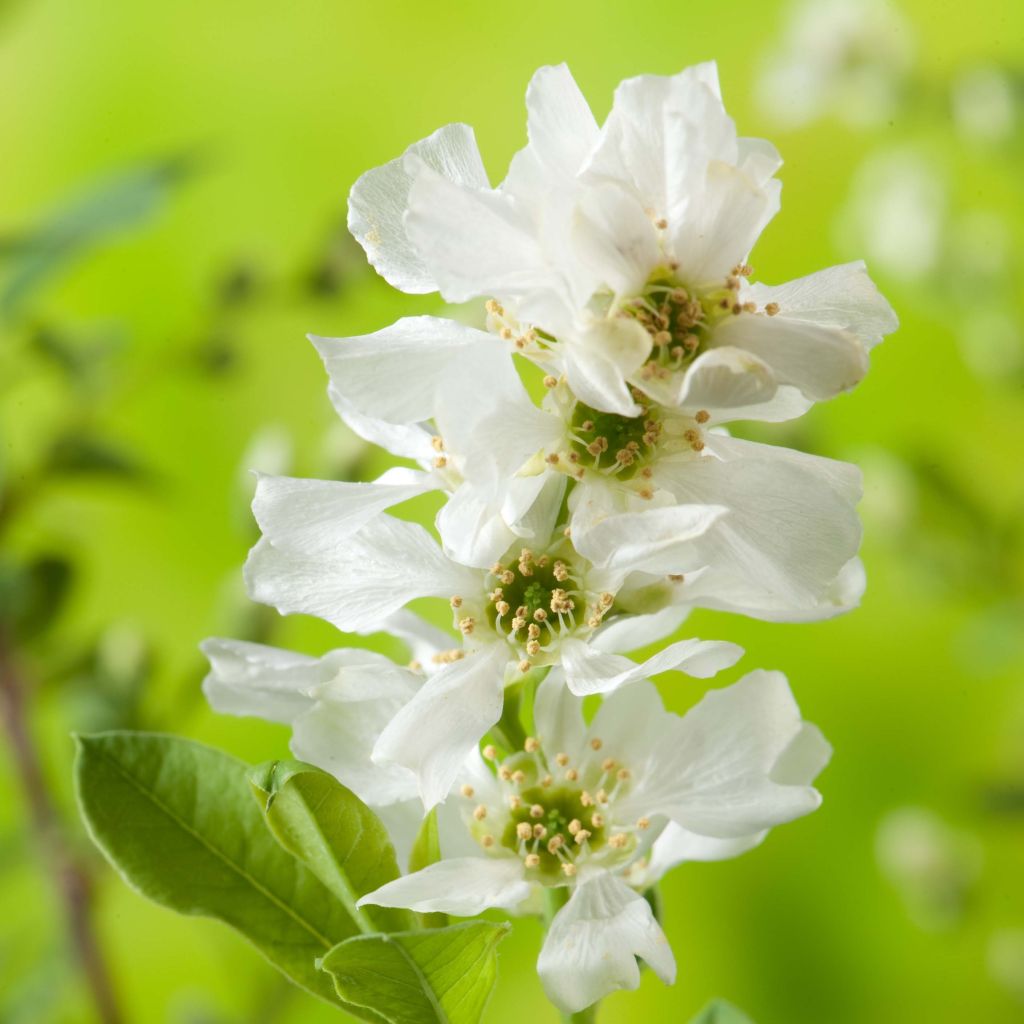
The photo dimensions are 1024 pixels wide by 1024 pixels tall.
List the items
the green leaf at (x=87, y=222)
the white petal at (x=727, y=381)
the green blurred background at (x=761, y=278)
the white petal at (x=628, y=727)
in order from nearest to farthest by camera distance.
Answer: the white petal at (x=727, y=381), the white petal at (x=628, y=727), the green leaf at (x=87, y=222), the green blurred background at (x=761, y=278)

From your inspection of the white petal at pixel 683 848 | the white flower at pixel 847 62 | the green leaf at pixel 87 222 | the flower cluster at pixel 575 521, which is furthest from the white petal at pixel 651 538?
the white flower at pixel 847 62

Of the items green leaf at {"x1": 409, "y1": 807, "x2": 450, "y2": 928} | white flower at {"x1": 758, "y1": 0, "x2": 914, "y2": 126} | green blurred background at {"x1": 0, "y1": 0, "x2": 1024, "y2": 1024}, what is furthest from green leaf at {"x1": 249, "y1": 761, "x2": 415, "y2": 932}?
white flower at {"x1": 758, "y1": 0, "x2": 914, "y2": 126}

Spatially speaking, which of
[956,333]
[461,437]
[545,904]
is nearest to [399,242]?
[461,437]

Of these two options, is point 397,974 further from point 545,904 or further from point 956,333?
point 956,333

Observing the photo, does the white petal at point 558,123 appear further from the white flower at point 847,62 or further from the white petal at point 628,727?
the white flower at point 847,62

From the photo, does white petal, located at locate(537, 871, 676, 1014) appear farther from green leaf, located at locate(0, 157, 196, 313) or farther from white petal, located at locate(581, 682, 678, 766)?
green leaf, located at locate(0, 157, 196, 313)

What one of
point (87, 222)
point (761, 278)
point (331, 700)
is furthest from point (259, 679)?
point (761, 278)
